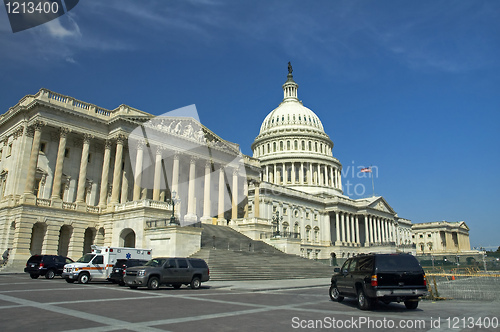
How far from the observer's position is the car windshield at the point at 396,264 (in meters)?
13.6

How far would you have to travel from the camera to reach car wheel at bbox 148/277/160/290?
20317 mm

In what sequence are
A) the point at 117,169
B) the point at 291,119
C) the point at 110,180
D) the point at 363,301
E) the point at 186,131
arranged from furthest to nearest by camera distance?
the point at 291,119 < the point at 186,131 < the point at 110,180 < the point at 117,169 < the point at 363,301

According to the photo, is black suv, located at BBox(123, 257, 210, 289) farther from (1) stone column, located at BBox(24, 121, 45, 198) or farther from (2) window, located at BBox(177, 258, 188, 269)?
(1) stone column, located at BBox(24, 121, 45, 198)

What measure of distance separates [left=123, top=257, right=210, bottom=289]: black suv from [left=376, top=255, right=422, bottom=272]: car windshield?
11705 millimetres

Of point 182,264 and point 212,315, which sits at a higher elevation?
point 182,264

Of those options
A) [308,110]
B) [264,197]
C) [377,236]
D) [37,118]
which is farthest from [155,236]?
[308,110]

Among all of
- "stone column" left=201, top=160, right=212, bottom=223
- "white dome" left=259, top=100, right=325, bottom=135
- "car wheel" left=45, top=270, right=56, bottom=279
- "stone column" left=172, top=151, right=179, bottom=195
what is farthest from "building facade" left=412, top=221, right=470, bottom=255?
"car wheel" left=45, top=270, right=56, bottom=279

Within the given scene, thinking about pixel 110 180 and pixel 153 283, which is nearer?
pixel 153 283

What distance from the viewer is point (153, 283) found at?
20.5 meters

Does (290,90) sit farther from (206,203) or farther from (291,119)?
(206,203)

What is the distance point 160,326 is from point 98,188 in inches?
1499

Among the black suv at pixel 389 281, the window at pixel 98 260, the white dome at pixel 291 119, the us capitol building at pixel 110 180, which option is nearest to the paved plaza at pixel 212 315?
the black suv at pixel 389 281

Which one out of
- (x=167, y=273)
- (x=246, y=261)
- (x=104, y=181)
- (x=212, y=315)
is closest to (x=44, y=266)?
(x=167, y=273)

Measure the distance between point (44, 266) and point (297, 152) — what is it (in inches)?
3605
